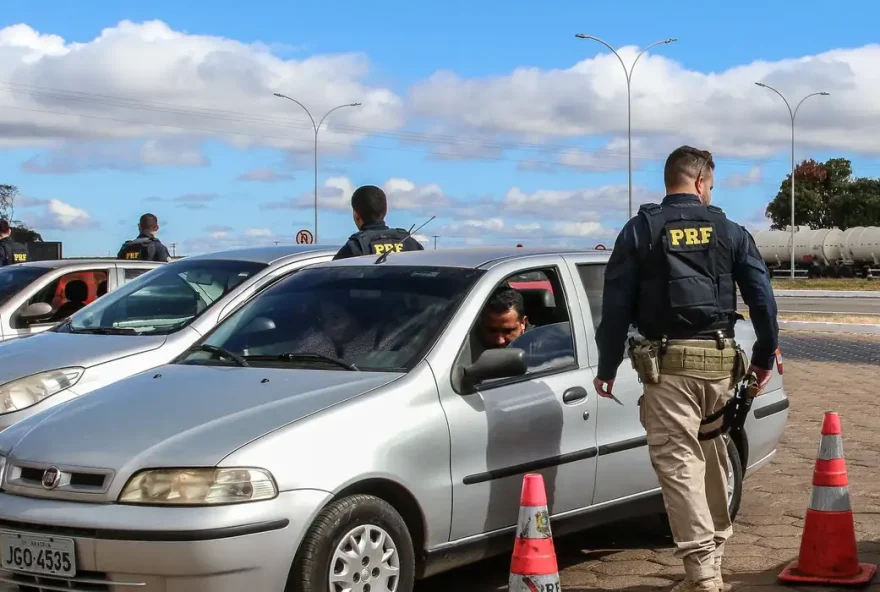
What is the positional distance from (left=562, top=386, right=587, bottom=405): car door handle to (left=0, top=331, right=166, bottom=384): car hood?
2772 mm

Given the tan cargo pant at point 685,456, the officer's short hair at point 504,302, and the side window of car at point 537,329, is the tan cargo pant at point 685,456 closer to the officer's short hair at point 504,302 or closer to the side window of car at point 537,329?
the side window of car at point 537,329

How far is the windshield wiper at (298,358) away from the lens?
4.86 m

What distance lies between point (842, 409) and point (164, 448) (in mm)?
8458

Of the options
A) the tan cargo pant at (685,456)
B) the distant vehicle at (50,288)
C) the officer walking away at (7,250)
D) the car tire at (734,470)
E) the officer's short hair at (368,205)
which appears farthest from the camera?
the officer walking away at (7,250)

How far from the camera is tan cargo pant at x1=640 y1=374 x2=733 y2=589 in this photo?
474 cm

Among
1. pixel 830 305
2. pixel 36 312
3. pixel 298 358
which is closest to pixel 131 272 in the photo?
pixel 36 312

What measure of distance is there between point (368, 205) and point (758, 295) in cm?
378

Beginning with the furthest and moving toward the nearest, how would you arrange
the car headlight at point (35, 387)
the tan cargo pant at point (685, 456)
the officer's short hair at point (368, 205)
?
the officer's short hair at point (368, 205), the car headlight at point (35, 387), the tan cargo pant at point (685, 456)

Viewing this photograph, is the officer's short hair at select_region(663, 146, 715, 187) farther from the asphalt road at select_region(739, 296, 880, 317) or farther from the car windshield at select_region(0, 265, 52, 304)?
the asphalt road at select_region(739, 296, 880, 317)

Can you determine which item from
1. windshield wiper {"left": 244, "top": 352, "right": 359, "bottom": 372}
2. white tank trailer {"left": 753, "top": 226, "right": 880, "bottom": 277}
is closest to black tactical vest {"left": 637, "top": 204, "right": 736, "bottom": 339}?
windshield wiper {"left": 244, "top": 352, "right": 359, "bottom": 372}

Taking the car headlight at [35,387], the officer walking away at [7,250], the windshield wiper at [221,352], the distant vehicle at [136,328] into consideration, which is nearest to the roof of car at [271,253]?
the distant vehicle at [136,328]

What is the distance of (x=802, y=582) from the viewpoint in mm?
5215

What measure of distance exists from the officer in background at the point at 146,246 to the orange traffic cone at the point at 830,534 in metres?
7.82

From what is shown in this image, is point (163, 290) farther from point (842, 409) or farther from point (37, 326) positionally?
point (842, 409)
